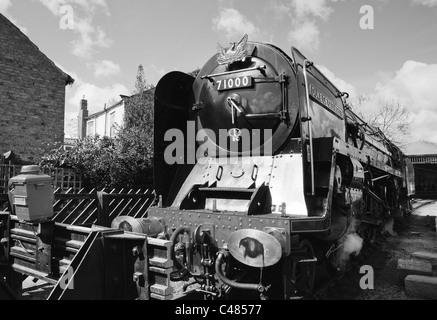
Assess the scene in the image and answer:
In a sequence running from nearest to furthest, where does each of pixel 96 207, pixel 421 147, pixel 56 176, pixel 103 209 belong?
pixel 103 209, pixel 96 207, pixel 56 176, pixel 421 147

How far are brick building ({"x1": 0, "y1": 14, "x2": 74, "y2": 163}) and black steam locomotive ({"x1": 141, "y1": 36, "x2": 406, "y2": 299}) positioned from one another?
8.22 meters

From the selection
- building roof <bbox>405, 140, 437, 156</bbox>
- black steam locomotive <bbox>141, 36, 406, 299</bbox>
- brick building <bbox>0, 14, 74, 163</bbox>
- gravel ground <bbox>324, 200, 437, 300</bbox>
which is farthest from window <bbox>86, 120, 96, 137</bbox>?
building roof <bbox>405, 140, 437, 156</bbox>

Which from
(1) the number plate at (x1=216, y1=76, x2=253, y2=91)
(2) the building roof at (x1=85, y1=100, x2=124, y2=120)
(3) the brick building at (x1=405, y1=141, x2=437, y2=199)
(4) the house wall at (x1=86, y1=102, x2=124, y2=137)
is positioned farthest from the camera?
(4) the house wall at (x1=86, y1=102, x2=124, y2=137)

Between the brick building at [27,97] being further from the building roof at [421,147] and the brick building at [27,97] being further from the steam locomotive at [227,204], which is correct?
the building roof at [421,147]

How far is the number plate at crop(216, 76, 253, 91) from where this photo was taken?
4090 millimetres

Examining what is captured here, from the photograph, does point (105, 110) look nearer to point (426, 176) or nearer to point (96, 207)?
point (96, 207)

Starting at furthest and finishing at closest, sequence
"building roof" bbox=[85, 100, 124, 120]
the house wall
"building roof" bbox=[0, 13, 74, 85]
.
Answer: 1. the house wall
2. "building roof" bbox=[85, 100, 124, 120]
3. "building roof" bbox=[0, 13, 74, 85]

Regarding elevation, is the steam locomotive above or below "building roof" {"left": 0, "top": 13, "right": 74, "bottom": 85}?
below

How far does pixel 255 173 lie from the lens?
3.94m

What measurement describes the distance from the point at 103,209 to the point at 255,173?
3.44 meters

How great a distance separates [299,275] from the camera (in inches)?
133

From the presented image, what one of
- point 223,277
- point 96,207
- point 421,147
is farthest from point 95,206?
point 421,147

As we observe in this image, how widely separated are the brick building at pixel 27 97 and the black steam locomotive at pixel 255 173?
8.22 metres

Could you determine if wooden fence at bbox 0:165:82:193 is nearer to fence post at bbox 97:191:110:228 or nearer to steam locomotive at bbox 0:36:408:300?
fence post at bbox 97:191:110:228
